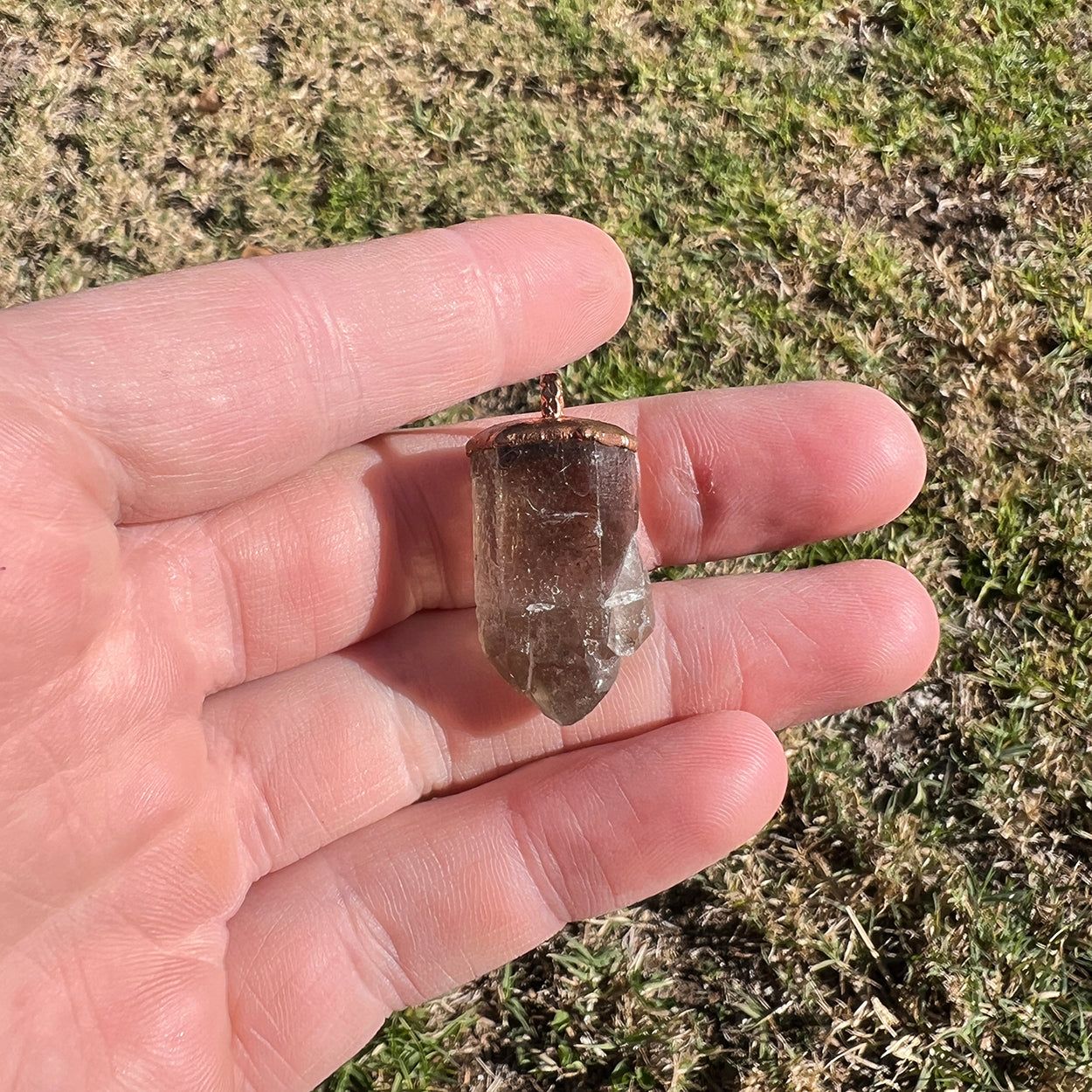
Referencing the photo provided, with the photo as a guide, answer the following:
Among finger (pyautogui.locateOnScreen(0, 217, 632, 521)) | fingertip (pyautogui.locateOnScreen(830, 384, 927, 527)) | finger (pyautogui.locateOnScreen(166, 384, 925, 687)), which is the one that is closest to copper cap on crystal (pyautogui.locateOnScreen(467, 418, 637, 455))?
finger (pyautogui.locateOnScreen(0, 217, 632, 521))

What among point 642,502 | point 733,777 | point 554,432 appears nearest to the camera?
point 554,432

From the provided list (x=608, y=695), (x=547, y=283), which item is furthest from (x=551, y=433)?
(x=608, y=695)

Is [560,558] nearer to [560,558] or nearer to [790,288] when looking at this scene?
[560,558]

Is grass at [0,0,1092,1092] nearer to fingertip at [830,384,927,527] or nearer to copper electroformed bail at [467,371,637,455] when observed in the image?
fingertip at [830,384,927,527]

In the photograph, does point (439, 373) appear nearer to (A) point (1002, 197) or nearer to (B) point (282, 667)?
(B) point (282, 667)

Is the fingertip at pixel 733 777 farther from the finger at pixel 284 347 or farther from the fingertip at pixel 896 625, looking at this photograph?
the finger at pixel 284 347

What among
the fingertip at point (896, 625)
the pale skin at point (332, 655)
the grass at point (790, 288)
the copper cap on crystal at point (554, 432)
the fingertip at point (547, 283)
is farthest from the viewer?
the grass at point (790, 288)

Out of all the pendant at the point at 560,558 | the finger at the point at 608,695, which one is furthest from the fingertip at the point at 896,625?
the pendant at the point at 560,558
